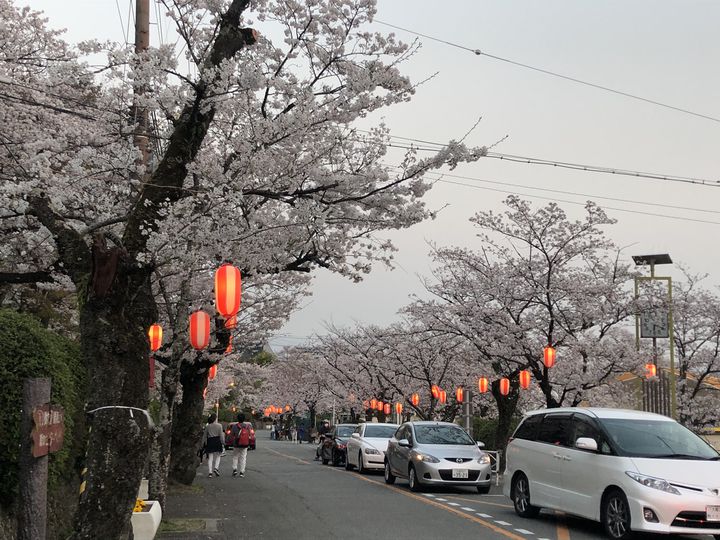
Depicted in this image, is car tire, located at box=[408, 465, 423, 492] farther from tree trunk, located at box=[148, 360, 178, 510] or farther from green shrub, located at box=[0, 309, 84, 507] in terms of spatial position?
green shrub, located at box=[0, 309, 84, 507]

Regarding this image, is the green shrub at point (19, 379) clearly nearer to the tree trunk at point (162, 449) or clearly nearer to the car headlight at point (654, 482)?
the tree trunk at point (162, 449)


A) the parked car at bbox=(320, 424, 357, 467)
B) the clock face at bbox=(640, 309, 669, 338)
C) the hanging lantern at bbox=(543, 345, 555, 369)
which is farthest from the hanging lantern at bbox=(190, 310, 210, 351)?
the clock face at bbox=(640, 309, 669, 338)

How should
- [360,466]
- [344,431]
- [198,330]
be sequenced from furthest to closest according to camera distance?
[344,431]
[360,466]
[198,330]

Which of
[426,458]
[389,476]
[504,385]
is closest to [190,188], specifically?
[426,458]

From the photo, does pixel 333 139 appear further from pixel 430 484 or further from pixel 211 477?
pixel 211 477

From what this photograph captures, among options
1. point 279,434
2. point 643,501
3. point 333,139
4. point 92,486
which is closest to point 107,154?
point 333,139

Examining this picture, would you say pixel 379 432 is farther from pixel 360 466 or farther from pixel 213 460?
pixel 213 460

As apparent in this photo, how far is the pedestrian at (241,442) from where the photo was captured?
24.5m

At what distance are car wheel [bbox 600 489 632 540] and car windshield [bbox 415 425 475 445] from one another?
8129 millimetres

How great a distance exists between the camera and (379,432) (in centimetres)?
2602

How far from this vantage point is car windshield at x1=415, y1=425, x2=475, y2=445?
1902 cm

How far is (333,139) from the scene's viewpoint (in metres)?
11.2

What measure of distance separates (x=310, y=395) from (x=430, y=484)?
175 ft

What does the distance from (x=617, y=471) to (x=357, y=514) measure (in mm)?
4969
